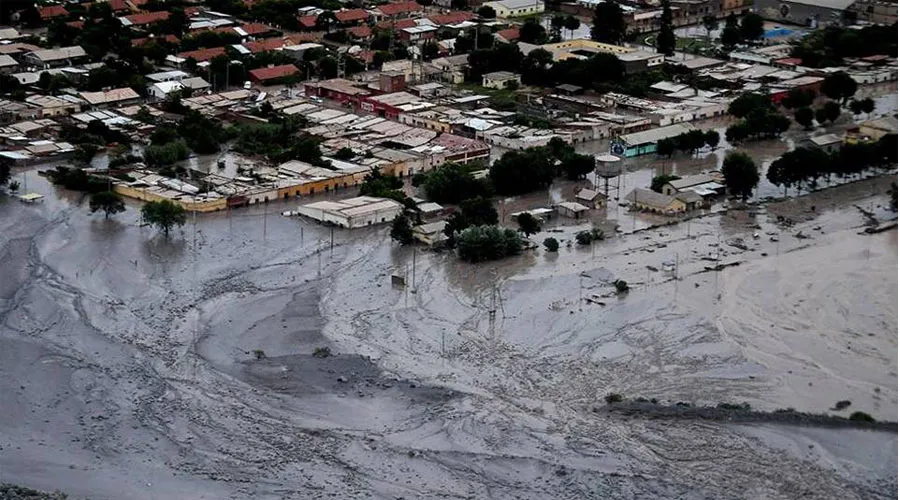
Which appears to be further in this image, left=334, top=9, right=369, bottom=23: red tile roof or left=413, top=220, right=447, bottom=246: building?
left=334, top=9, right=369, bottom=23: red tile roof

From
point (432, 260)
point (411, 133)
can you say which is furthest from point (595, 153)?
point (432, 260)

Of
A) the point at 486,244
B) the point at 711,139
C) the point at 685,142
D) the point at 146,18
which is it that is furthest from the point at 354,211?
the point at 146,18

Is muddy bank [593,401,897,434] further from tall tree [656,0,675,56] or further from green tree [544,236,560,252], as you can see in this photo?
tall tree [656,0,675,56]

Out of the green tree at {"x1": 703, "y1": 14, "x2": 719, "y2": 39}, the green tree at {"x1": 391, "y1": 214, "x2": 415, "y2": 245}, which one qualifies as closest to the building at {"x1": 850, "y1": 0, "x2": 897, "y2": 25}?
the green tree at {"x1": 703, "y1": 14, "x2": 719, "y2": 39}

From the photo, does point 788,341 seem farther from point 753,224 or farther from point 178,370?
point 178,370

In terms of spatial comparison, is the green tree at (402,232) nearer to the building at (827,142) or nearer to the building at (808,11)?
the building at (827,142)
